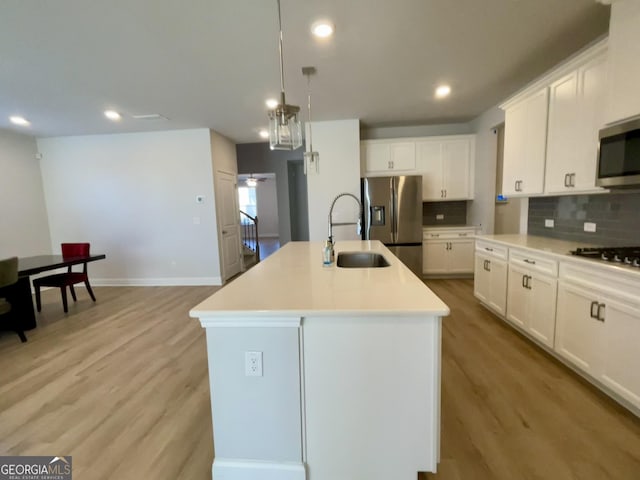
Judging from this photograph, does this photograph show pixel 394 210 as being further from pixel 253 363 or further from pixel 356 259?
pixel 253 363

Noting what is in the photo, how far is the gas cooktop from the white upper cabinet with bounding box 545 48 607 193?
1.63 feet

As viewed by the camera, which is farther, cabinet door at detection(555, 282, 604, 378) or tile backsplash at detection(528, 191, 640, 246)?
tile backsplash at detection(528, 191, 640, 246)

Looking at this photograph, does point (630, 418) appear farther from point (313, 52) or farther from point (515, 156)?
point (313, 52)

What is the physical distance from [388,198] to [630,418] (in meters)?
3.28

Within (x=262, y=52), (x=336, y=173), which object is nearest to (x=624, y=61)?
(x=262, y=52)

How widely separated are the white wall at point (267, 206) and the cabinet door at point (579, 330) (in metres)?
10.8

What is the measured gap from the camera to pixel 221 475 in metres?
1.31

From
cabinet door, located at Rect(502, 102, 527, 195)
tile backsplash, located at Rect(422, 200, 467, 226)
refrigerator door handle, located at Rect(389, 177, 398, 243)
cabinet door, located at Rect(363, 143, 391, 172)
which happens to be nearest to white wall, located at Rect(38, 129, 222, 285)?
cabinet door, located at Rect(363, 143, 391, 172)

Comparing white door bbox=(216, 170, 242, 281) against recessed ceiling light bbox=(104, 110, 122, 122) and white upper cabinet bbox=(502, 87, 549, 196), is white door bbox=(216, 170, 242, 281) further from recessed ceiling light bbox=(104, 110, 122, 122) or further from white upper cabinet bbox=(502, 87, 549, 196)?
white upper cabinet bbox=(502, 87, 549, 196)

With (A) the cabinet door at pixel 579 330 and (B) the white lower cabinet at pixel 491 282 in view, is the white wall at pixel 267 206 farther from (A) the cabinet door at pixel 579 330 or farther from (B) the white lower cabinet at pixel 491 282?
(A) the cabinet door at pixel 579 330

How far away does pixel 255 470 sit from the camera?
1295 mm

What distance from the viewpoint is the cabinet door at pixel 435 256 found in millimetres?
4602

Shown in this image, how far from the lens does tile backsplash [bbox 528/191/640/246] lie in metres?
2.21

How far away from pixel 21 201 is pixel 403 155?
634 cm
